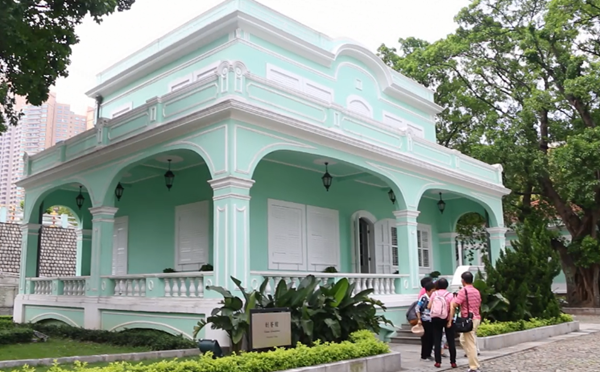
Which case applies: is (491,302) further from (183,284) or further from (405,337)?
(183,284)

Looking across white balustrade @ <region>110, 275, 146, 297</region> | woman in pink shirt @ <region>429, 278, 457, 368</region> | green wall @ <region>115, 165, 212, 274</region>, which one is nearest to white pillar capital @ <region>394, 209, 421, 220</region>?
green wall @ <region>115, 165, 212, 274</region>

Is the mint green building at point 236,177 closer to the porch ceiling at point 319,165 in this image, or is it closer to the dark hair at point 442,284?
the porch ceiling at point 319,165

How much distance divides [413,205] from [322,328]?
20.6 ft

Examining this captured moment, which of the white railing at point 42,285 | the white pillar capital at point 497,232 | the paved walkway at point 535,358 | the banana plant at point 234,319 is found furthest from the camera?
the white pillar capital at point 497,232

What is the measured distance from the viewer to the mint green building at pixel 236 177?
1027cm

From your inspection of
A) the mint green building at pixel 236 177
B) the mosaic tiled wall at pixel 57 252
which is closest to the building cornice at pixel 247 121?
the mint green building at pixel 236 177

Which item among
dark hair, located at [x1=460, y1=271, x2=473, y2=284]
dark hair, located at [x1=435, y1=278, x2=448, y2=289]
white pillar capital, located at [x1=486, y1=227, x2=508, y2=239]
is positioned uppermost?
white pillar capital, located at [x1=486, y1=227, x2=508, y2=239]

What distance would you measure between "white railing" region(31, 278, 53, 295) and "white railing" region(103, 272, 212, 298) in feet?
9.60

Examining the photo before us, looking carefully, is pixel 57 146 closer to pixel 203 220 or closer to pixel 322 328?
pixel 203 220

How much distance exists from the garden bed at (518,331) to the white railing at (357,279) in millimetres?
2343

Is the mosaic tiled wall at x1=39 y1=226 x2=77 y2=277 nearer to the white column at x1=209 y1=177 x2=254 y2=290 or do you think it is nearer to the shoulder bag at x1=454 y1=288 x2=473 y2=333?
the white column at x1=209 y1=177 x2=254 y2=290

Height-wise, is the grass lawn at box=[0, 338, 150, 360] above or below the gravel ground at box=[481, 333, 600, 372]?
above

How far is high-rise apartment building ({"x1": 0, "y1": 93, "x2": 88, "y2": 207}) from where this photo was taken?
130 ft

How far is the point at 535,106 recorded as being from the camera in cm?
2064
